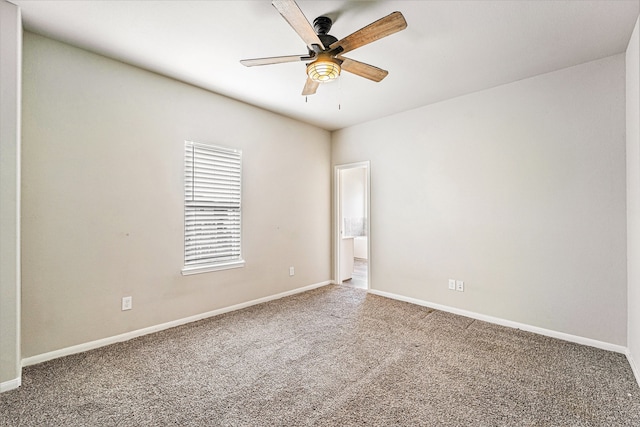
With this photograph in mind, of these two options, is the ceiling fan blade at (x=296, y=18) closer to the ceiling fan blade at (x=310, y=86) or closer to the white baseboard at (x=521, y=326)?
the ceiling fan blade at (x=310, y=86)

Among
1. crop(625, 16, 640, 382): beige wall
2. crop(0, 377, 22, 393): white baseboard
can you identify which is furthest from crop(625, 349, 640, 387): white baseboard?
crop(0, 377, 22, 393): white baseboard

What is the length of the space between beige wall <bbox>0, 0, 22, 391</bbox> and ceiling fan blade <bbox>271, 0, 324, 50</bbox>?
6.61 feet

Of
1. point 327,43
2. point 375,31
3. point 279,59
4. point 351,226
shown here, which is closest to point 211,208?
point 279,59

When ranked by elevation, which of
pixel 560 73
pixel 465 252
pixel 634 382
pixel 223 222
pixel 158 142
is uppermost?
pixel 560 73

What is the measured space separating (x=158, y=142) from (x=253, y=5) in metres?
1.78

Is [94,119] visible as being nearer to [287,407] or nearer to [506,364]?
[287,407]

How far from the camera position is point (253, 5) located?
205cm

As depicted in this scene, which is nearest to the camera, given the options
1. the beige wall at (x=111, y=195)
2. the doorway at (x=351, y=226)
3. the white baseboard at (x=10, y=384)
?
the white baseboard at (x=10, y=384)

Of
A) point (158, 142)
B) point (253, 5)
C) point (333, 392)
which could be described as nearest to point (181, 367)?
point (333, 392)

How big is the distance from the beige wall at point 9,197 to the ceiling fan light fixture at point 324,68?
7.03 ft

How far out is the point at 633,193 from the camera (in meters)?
2.36

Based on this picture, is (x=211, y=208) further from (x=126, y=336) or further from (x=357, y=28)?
(x=357, y=28)

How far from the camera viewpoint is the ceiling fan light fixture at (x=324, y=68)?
2.16 meters

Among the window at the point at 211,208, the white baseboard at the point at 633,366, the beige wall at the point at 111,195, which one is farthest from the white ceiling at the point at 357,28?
the white baseboard at the point at 633,366
